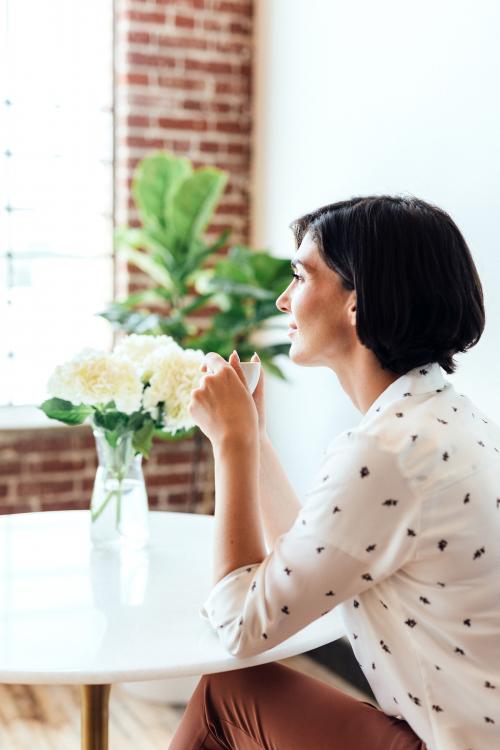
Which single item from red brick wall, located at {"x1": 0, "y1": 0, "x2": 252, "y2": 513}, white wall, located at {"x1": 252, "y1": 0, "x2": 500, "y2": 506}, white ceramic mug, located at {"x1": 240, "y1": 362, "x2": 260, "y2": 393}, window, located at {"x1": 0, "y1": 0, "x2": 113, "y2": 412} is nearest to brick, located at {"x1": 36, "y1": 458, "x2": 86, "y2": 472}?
red brick wall, located at {"x1": 0, "y1": 0, "x2": 252, "y2": 513}

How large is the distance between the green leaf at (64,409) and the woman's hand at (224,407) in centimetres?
37

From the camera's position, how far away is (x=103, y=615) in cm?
156

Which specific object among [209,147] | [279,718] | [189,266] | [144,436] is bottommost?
[279,718]

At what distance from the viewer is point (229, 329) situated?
3.19 m

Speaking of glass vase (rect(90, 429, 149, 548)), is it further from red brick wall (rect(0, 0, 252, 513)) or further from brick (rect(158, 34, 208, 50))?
brick (rect(158, 34, 208, 50))

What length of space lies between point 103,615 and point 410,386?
24.7 inches

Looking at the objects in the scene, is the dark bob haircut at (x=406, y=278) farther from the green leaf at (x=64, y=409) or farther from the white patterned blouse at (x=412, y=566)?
the green leaf at (x=64, y=409)

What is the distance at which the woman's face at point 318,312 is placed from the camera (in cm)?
145

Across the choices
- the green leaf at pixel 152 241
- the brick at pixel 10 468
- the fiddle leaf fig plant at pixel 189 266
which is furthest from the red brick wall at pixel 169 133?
the fiddle leaf fig plant at pixel 189 266

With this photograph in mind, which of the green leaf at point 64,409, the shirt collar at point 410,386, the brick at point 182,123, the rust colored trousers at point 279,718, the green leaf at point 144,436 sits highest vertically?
the brick at point 182,123

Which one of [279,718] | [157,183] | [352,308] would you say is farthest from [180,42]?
[279,718]

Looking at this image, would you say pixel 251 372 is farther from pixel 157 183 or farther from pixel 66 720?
pixel 157 183

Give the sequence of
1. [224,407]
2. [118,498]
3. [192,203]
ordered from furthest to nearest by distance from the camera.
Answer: [192,203]
[118,498]
[224,407]

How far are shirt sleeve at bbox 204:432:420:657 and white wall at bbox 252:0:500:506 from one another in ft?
4.23
